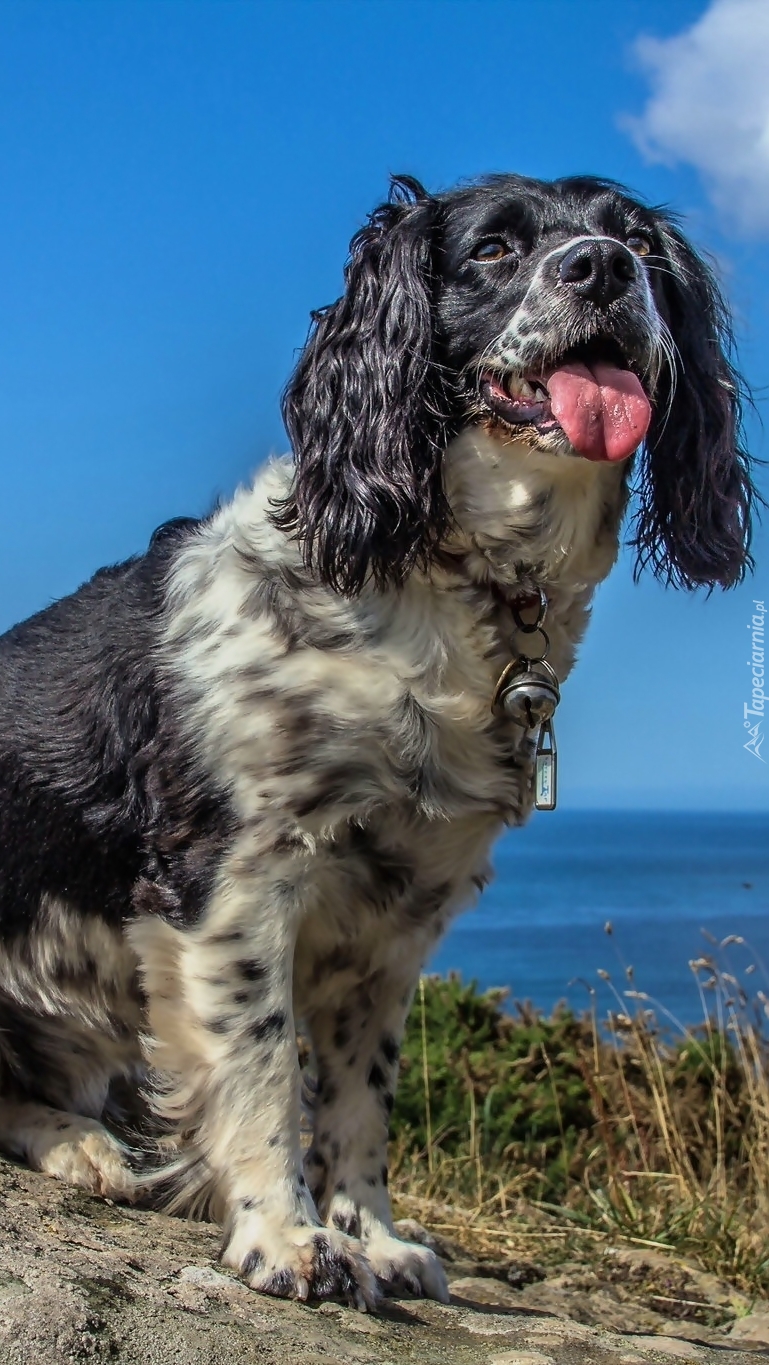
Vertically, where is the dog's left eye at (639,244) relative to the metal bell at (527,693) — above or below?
above

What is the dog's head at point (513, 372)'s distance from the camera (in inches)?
128

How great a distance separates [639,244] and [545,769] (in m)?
1.32

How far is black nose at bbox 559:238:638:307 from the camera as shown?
3.25 m

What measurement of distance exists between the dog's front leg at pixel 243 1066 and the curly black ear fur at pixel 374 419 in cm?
70

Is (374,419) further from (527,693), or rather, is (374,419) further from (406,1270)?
(406,1270)

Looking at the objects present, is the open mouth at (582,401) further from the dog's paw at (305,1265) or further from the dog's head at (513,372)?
the dog's paw at (305,1265)

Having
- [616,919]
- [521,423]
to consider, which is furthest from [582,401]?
[616,919]

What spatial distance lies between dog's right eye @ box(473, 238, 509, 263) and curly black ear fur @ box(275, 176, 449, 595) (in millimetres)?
115

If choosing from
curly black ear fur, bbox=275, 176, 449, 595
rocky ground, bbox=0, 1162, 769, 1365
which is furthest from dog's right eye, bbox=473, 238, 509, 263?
rocky ground, bbox=0, 1162, 769, 1365

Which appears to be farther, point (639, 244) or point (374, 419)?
point (639, 244)

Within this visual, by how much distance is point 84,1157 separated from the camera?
3.57 m

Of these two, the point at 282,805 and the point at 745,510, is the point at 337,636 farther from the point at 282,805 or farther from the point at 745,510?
the point at 745,510

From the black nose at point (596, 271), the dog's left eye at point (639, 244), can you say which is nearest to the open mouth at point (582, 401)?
the black nose at point (596, 271)

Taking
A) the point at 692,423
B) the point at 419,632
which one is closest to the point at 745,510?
the point at 692,423
